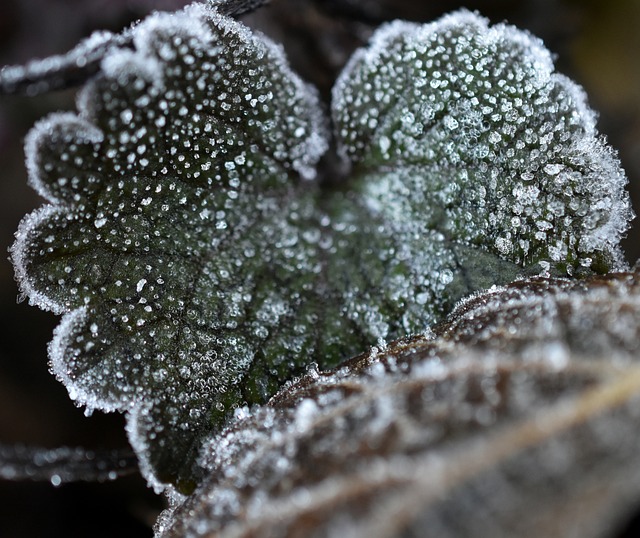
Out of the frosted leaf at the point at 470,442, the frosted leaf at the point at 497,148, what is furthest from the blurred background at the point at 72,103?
the frosted leaf at the point at 470,442

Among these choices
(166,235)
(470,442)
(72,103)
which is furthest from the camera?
(72,103)

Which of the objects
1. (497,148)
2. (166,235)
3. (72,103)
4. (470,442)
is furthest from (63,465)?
(72,103)

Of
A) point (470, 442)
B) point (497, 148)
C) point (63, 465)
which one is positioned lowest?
point (63, 465)

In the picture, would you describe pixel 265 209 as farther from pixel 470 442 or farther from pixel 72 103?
pixel 72 103

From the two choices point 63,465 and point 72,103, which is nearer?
point 63,465

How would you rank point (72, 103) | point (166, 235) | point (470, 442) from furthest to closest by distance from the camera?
point (72, 103), point (166, 235), point (470, 442)

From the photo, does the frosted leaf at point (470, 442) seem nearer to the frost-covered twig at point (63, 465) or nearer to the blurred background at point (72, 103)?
the frost-covered twig at point (63, 465)

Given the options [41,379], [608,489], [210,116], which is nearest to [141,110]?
[210,116]
